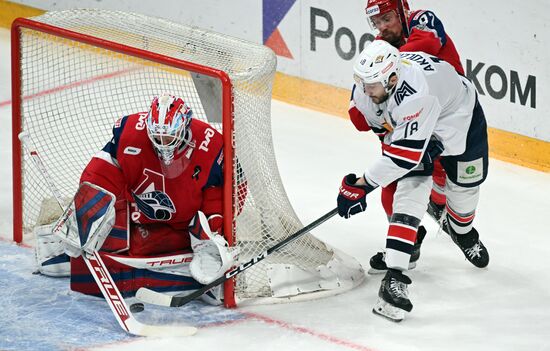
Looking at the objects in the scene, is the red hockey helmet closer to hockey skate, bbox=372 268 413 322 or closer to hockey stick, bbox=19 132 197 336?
hockey skate, bbox=372 268 413 322

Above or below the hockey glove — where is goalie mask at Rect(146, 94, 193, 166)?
above

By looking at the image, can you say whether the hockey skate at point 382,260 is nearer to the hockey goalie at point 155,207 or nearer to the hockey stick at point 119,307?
the hockey goalie at point 155,207

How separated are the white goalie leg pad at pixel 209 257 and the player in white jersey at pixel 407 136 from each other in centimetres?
43

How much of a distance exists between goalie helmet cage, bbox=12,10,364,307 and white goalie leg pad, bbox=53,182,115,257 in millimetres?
413

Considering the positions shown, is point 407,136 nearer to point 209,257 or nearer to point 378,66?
point 378,66

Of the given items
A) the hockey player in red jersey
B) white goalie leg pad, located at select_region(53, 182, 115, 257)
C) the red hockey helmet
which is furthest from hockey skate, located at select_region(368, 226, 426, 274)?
white goalie leg pad, located at select_region(53, 182, 115, 257)

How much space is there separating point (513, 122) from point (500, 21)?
472mm

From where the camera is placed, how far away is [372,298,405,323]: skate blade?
448cm

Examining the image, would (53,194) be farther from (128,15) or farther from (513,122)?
(513,122)

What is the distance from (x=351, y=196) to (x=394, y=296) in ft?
1.26

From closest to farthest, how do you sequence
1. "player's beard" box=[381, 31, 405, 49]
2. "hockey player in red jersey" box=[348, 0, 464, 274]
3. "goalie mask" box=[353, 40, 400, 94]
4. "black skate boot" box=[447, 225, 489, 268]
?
"goalie mask" box=[353, 40, 400, 94], "hockey player in red jersey" box=[348, 0, 464, 274], "player's beard" box=[381, 31, 405, 49], "black skate boot" box=[447, 225, 489, 268]

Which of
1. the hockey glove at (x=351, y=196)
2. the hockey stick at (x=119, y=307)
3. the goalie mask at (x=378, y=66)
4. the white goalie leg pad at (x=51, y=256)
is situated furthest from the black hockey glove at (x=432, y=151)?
the white goalie leg pad at (x=51, y=256)

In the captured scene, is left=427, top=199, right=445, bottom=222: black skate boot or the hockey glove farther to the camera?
left=427, top=199, right=445, bottom=222: black skate boot

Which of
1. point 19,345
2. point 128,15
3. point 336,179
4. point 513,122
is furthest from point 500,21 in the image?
point 19,345
